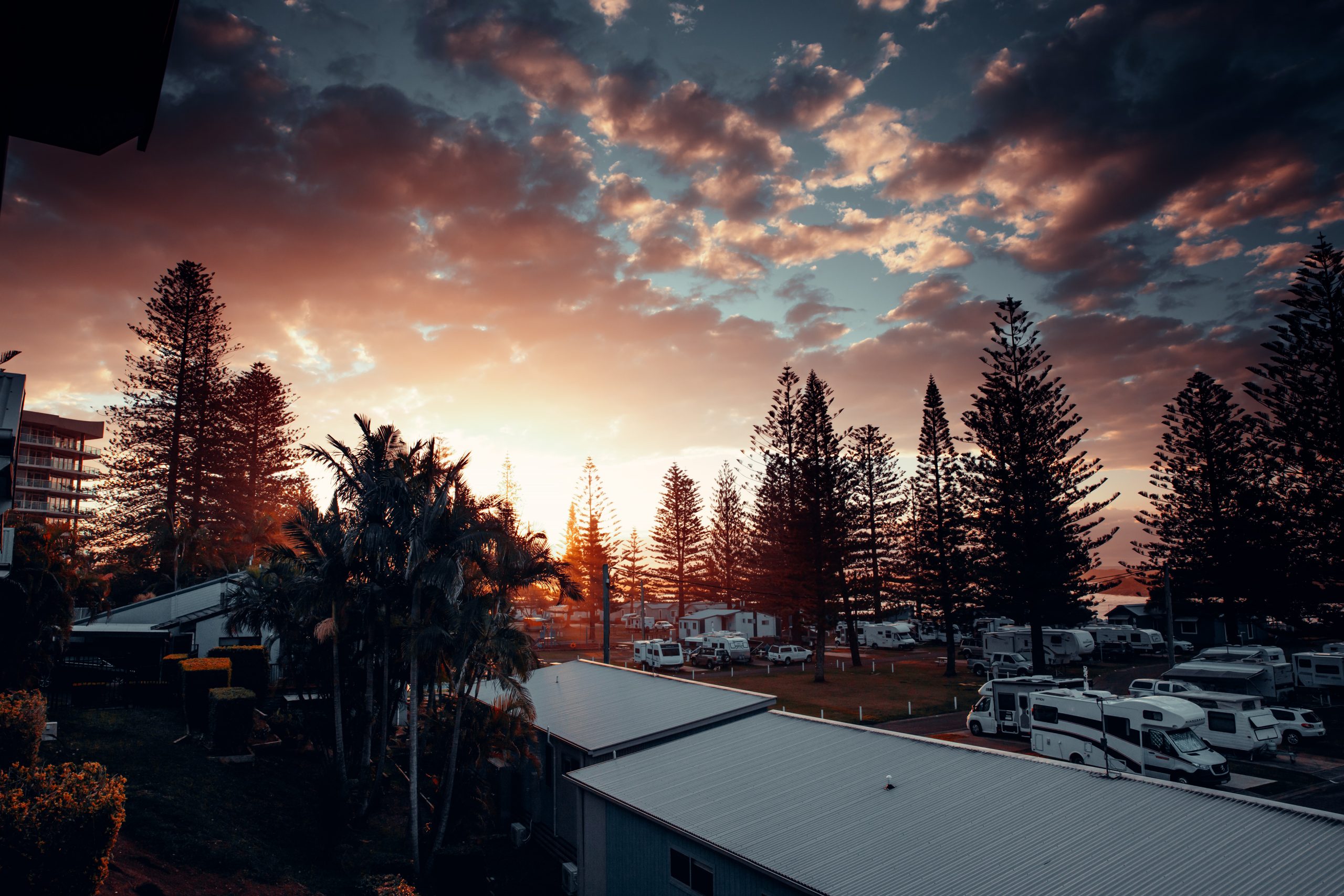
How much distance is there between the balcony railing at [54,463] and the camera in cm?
7812

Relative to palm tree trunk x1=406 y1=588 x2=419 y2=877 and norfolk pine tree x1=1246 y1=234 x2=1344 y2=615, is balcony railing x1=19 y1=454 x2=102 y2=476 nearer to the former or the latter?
palm tree trunk x1=406 y1=588 x2=419 y2=877

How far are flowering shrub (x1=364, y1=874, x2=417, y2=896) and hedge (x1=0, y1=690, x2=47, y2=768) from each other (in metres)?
6.56

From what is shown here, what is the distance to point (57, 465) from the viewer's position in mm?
80625

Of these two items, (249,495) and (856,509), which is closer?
(856,509)

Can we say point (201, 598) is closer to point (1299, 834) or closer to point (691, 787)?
point (691, 787)

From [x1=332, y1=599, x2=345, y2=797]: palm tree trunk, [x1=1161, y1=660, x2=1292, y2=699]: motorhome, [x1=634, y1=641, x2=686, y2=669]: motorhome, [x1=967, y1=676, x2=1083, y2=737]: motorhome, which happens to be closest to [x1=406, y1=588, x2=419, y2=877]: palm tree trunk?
[x1=332, y1=599, x2=345, y2=797]: palm tree trunk

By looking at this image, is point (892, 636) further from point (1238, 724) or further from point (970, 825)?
point (970, 825)

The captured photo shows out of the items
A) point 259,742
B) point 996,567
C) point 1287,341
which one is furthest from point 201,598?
point 1287,341

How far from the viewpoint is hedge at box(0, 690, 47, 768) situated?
40.2 feet

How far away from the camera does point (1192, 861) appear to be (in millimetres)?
7820

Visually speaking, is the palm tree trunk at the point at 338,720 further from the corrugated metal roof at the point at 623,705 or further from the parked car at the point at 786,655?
the parked car at the point at 786,655

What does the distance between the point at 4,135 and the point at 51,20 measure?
0.47m

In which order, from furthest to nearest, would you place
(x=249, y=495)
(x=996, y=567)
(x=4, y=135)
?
(x=249, y=495)
(x=996, y=567)
(x=4, y=135)

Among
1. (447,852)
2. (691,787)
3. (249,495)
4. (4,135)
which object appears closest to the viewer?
(4,135)
